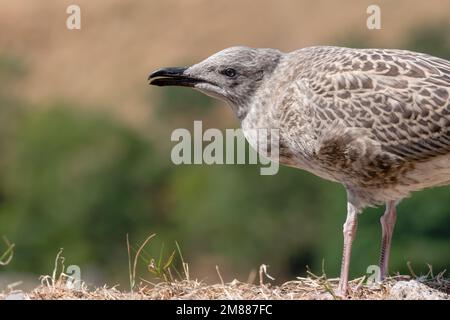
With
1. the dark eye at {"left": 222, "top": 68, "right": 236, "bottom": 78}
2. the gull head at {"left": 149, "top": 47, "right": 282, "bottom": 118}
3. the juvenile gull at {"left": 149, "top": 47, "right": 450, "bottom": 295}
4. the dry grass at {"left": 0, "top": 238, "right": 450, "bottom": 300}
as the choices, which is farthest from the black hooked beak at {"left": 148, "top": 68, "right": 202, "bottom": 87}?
the dry grass at {"left": 0, "top": 238, "right": 450, "bottom": 300}

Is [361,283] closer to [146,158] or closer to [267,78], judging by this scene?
[267,78]

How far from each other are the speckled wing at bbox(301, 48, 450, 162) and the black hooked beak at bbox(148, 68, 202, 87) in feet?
4.51

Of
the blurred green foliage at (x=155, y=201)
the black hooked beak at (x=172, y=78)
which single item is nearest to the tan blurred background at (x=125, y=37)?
the blurred green foliage at (x=155, y=201)

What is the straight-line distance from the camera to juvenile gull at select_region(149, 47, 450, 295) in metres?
8.70

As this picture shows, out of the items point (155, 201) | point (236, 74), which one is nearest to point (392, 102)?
A: point (236, 74)

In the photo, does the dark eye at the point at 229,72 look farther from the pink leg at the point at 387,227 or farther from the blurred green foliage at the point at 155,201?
the blurred green foliage at the point at 155,201

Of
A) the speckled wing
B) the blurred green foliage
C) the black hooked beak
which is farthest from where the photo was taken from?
the blurred green foliage

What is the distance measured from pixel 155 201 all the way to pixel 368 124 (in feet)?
227

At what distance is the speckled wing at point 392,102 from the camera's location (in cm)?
869

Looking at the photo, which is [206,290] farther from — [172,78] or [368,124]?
[172,78]

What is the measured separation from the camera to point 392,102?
344 inches

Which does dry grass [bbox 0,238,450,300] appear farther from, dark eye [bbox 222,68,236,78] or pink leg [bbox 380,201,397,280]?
dark eye [bbox 222,68,236,78]

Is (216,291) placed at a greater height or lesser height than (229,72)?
lesser
